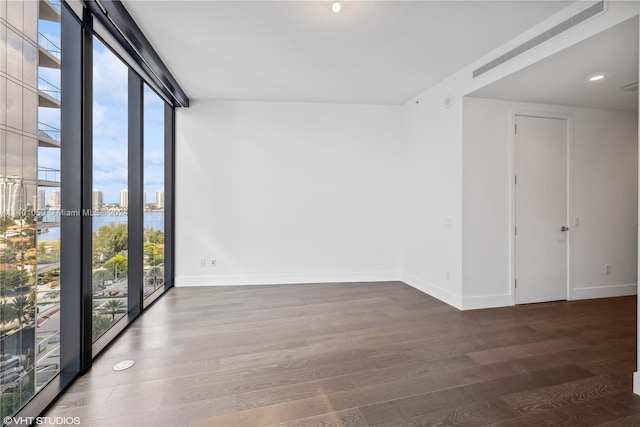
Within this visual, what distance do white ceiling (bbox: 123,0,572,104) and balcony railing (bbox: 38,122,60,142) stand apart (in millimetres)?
1191

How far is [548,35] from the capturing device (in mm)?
2436

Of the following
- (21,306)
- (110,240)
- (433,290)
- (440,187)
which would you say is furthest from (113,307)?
(440,187)

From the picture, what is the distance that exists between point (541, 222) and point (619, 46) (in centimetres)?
209

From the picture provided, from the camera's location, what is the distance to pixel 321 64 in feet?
10.8

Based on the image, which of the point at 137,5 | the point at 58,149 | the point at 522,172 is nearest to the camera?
the point at 58,149

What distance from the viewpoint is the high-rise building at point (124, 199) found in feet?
9.57

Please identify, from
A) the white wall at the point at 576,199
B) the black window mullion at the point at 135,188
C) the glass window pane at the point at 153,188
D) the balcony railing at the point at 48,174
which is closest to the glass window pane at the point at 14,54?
the balcony railing at the point at 48,174

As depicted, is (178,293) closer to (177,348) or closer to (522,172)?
(177,348)

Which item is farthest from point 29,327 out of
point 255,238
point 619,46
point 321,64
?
point 619,46

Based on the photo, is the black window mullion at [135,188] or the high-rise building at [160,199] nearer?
the black window mullion at [135,188]

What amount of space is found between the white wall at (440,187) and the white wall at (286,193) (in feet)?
1.13

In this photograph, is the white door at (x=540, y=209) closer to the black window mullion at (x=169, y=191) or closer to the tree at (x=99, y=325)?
the tree at (x=99, y=325)

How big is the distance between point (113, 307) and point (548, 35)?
15.4 ft

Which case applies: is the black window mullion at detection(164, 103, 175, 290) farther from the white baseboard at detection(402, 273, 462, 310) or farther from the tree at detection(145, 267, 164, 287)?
the white baseboard at detection(402, 273, 462, 310)
